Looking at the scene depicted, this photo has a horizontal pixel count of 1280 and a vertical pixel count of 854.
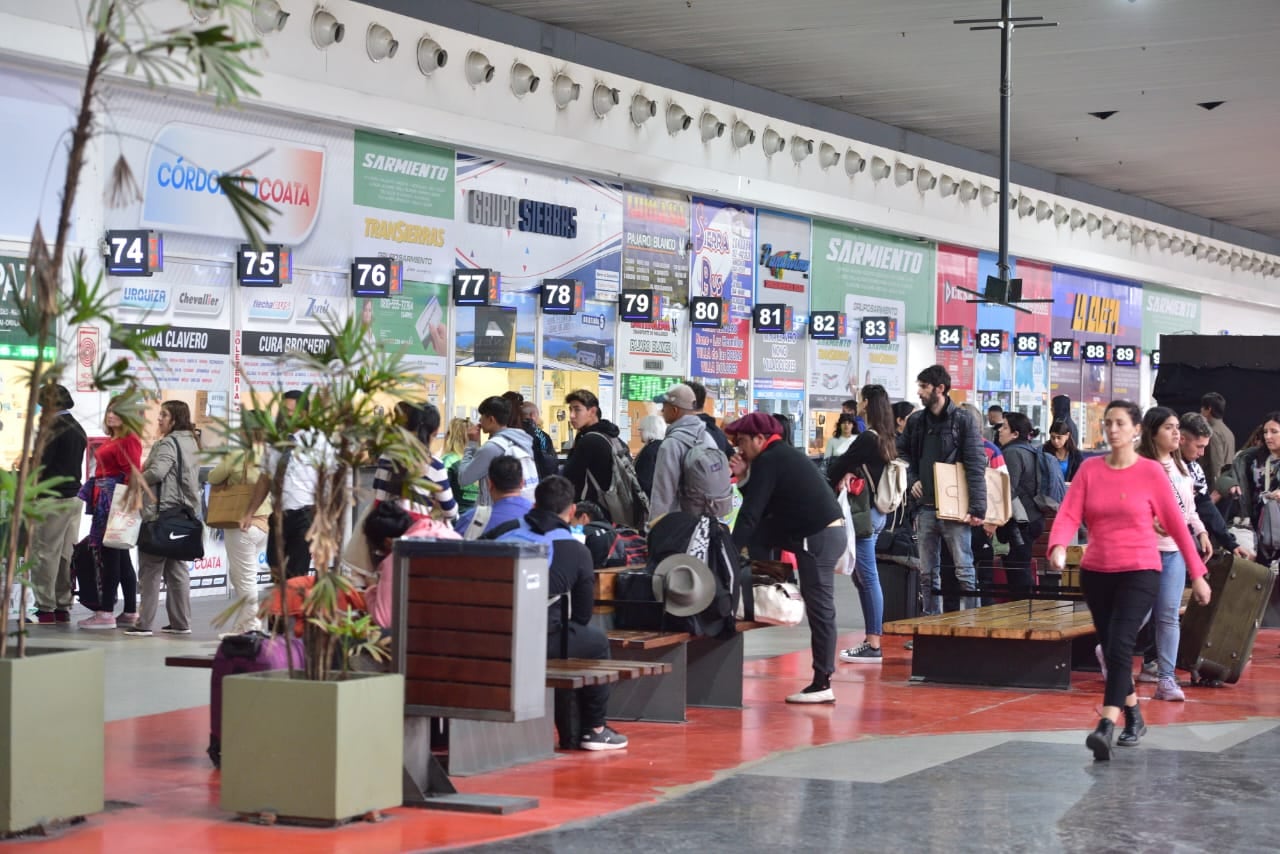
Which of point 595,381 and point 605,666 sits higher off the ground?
point 595,381

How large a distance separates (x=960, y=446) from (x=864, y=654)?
1.49m

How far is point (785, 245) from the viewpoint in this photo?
22.6 m

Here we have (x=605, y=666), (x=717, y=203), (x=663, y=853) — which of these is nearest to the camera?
(x=663, y=853)

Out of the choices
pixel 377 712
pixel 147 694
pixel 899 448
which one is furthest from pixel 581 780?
pixel 899 448

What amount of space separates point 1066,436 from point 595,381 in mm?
5435

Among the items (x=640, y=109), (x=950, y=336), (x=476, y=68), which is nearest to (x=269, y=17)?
(x=476, y=68)

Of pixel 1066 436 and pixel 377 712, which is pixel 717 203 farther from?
pixel 377 712

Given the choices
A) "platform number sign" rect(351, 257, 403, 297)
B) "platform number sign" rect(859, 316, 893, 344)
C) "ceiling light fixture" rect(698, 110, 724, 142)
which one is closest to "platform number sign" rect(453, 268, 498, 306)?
"platform number sign" rect(351, 257, 403, 297)

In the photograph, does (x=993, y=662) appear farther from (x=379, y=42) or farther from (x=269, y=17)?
(x=379, y=42)

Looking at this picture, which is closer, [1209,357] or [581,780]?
[581,780]

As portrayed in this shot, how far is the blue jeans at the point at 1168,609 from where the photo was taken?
31.5 feet

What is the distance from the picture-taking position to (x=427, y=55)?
16688 millimetres

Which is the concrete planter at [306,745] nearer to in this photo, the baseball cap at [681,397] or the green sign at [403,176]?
the baseball cap at [681,397]

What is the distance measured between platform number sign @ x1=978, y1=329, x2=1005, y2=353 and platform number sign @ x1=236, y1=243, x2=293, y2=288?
1462 cm
